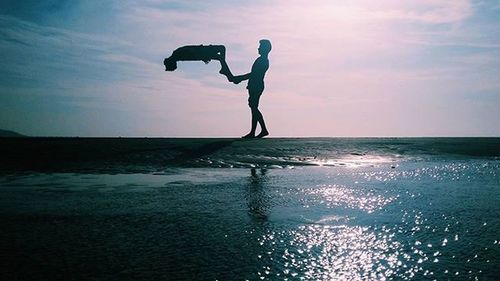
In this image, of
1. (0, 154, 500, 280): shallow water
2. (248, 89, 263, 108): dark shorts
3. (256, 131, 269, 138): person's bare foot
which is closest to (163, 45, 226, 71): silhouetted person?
(248, 89, 263, 108): dark shorts

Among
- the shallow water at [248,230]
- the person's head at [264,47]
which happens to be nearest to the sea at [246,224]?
the shallow water at [248,230]

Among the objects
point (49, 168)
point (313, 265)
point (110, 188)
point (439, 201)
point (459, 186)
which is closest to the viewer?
point (313, 265)

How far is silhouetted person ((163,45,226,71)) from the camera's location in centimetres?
1225

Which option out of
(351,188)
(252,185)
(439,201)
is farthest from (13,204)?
(439,201)

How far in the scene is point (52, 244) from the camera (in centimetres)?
207

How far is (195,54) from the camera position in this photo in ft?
40.4

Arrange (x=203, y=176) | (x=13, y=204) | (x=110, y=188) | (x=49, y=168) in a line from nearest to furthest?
1. (x=13, y=204)
2. (x=110, y=188)
3. (x=203, y=176)
4. (x=49, y=168)

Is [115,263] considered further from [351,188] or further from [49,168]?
[49,168]

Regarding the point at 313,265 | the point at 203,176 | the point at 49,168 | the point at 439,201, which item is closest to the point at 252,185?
the point at 203,176

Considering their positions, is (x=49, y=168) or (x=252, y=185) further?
(x=49, y=168)

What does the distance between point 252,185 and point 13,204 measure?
2.29m

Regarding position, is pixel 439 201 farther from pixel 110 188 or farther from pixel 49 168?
pixel 49 168

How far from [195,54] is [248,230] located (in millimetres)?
10556

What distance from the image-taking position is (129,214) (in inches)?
114
